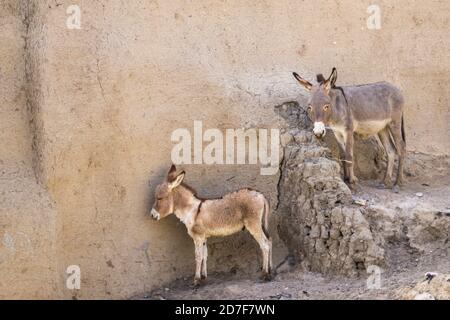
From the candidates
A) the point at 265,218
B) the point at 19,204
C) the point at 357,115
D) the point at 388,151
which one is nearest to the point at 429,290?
the point at 265,218

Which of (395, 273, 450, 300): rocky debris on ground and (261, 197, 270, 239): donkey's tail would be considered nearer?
(395, 273, 450, 300): rocky debris on ground

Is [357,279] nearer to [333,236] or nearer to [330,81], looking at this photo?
[333,236]

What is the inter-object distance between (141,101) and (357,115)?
7.85ft

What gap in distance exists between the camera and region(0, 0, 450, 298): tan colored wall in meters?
9.45

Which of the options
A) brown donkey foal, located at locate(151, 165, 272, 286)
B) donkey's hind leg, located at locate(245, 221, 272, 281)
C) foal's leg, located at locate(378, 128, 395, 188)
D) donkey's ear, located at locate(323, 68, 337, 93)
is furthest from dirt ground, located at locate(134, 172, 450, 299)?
donkey's ear, located at locate(323, 68, 337, 93)

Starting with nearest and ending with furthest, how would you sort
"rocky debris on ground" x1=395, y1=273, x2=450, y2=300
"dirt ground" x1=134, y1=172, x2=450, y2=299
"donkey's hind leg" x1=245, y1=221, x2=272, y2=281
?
"rocky debris on ground" x1=395, y1=273, x2=450, y2=300
"dirt ground" x1=134, y1=172, x2=450, y2=299
"donkey's hind leg" x1=245, y1=221, x2=272, y2=281

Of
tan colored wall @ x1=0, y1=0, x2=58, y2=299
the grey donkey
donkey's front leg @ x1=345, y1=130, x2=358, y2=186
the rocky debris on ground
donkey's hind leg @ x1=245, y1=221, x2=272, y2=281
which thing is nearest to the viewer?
the rocky debris on ground

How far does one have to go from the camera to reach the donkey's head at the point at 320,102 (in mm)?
9807

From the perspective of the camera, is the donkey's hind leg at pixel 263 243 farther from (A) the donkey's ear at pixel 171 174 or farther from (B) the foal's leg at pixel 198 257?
→ (A) the donkey's ear at pixel 171 174

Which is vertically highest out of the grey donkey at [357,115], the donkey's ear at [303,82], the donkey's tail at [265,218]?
the donkey's ear at [303,82]

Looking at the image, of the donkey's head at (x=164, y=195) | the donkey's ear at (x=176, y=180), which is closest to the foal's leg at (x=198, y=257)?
the donkey's head at (x=164, y=195)

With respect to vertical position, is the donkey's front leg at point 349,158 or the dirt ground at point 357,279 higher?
the donkey's front leg at point 349,158

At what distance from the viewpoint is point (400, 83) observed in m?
11.2

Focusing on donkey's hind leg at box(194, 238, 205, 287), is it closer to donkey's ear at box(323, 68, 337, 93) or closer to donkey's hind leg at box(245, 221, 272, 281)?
donkey's hind leg at box(245, 221, 272, 281)
